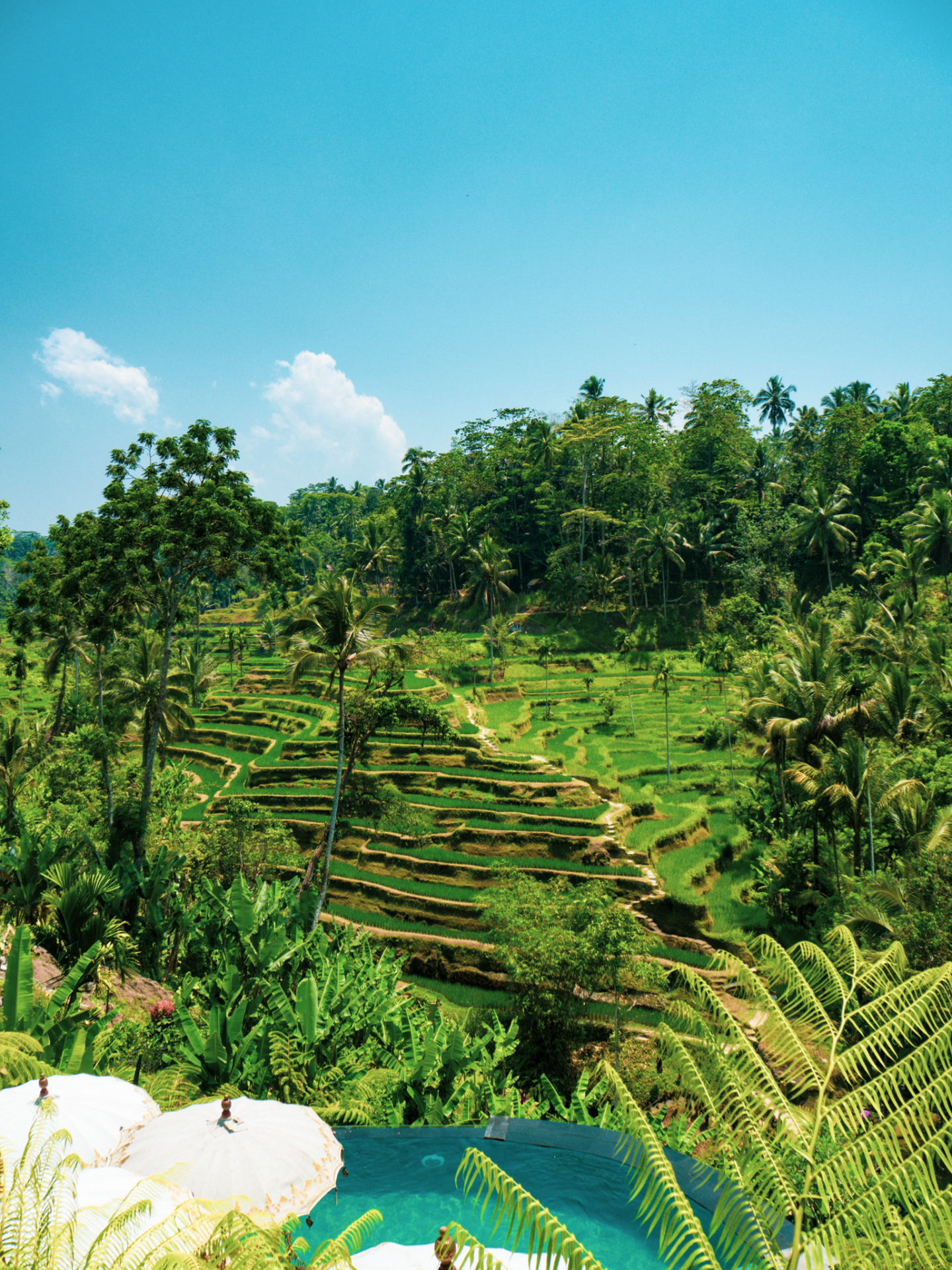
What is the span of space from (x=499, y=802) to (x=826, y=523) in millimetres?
34059

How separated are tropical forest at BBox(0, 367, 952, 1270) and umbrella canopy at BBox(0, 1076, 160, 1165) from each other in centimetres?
25

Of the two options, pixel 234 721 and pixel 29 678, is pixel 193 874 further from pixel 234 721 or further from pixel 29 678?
pixel 29 678

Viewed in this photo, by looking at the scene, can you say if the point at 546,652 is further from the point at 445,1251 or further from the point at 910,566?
the point at 445,1251

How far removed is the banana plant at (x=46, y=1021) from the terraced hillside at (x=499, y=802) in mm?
11614

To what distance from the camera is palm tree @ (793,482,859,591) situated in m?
46.7

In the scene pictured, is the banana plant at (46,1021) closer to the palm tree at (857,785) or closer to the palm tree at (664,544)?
the palm tree at (857,785)

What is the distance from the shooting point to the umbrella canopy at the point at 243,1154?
215 inches

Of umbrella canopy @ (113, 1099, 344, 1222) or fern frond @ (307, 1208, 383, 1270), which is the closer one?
fern frond @ (307, 1208, 383, 1270)

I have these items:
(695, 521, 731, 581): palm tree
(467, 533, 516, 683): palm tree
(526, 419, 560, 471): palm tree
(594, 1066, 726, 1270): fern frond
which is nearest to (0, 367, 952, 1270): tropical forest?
(594, 1066, 726, 1270): fern frond

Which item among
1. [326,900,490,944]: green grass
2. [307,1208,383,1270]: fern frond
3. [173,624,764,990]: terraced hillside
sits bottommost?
[326,900,490,944]: green grass

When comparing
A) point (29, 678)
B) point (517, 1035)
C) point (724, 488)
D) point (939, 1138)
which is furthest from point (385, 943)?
point (29, 678)

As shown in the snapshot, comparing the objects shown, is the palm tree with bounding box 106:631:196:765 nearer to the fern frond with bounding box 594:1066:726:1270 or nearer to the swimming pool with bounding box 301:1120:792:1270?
the swimming pool with bounding box 301:1120:792:1270

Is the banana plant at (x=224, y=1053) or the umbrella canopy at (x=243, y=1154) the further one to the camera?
the banana plant at (x=224, y=1053)

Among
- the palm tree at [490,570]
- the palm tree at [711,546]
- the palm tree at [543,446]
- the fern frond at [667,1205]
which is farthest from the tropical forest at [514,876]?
the palm tree at [543,446]
